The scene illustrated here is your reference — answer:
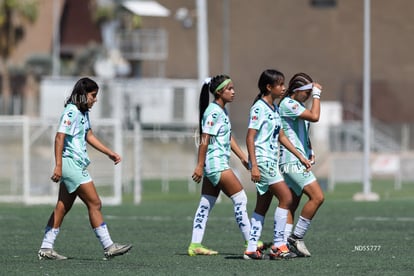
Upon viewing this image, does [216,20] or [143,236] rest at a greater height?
[216,20]

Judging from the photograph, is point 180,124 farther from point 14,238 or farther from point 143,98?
point 14,238

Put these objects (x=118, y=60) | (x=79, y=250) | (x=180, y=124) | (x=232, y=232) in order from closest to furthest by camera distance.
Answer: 1. (x=79, y=250)
2. (x=232, y=232)
3. (x=180, y=124)
4. (x=118, y=60)

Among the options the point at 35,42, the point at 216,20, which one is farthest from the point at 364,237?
the point at 35,42

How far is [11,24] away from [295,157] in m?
64.8

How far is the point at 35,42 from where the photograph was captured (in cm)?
7831

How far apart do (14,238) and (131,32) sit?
169 ft

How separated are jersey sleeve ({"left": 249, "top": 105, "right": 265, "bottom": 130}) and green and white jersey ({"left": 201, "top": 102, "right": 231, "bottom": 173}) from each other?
0.49m

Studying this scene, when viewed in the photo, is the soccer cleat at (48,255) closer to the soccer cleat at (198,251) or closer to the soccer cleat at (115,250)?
the soccer cleat at (115,250)

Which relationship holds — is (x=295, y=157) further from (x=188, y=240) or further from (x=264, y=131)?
(x=188, y=240)

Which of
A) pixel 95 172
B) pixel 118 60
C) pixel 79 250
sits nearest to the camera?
pixel 79 250

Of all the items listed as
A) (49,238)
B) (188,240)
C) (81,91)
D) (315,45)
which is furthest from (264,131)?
(315,45)

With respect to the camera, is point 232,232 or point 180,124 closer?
point 232,232

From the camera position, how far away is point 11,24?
78125 mm

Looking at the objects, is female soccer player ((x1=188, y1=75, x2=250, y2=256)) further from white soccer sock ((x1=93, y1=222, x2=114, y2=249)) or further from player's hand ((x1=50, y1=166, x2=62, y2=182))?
player's hand ((x1=50, y1=166, x2=62, y2=182))
